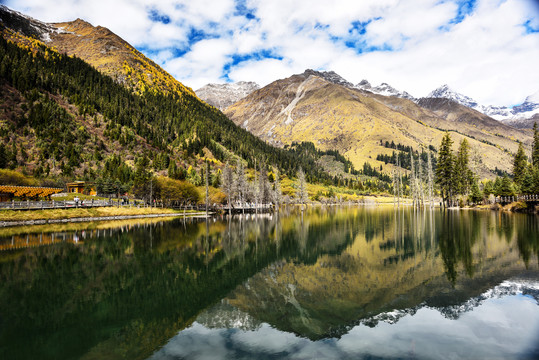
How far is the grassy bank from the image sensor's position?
55.2 m

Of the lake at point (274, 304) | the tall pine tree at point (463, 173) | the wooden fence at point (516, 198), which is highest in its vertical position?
the tall pine tree at point (463, 173)

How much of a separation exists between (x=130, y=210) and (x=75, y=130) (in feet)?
237

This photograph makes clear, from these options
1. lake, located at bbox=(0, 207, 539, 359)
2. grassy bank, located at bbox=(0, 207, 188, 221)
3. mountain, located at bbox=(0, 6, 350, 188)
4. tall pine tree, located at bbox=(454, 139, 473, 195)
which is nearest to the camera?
lake, located at bbox=(0, 207, 539, 359)

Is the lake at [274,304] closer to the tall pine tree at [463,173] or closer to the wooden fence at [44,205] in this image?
the wooden fence at [44,205]

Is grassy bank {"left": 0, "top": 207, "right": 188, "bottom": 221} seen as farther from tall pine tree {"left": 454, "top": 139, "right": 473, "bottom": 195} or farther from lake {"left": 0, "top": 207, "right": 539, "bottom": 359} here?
tall pine tree {"left": 454, "top": 139, "right": 473, "bottom": 195}

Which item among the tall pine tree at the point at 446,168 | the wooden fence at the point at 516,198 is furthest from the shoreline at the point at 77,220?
the wooden fence at the point at 516,198

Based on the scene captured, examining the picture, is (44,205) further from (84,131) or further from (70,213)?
(84,131)

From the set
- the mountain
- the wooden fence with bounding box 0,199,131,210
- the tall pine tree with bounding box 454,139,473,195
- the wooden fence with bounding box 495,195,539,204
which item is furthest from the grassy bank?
the tall pine tree with bounding box 454,139,473,195

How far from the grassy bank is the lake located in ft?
113

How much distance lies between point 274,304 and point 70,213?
64.3m

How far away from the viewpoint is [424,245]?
1267 inches

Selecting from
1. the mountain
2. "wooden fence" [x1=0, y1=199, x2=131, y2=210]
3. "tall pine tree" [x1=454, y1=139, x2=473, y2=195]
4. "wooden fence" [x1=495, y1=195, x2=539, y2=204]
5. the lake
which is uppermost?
the mountain

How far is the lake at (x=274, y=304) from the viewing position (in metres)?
11.1

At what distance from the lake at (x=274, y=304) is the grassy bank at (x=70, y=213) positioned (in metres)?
34.3
